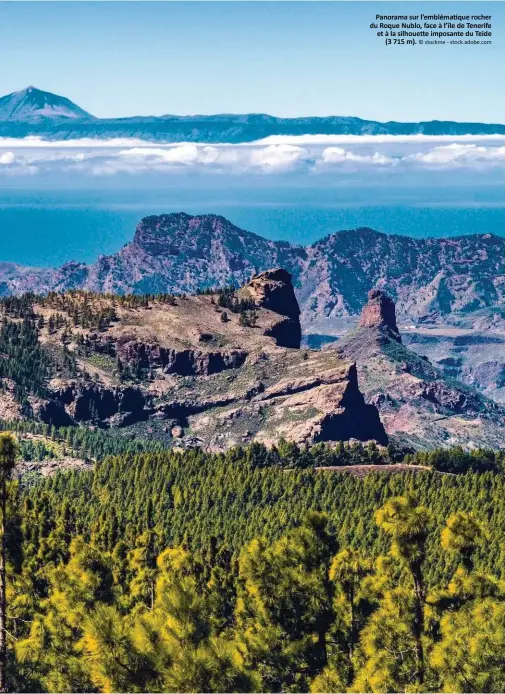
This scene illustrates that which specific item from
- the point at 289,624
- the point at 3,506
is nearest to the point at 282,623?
the point at 289,624

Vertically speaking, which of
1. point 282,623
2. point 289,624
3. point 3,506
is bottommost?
point 289,624

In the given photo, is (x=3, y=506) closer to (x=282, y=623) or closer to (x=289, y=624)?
(x=282, y=623)

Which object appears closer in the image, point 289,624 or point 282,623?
point 282,623

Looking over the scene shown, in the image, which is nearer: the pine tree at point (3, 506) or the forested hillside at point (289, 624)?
the forested hillside at point (289, 624)

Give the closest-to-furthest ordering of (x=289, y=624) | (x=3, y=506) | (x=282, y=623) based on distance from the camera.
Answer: (x=3, y=506), (x=282, y=623), (x=289, y=624)

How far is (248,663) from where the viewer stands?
90.6 m

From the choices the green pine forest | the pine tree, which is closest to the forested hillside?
the green pine forest

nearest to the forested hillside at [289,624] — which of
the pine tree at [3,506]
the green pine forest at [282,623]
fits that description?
the green pine forest at [282,623]

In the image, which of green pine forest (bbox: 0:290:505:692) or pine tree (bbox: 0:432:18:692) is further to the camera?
pine tree (bbox: 0:432:18:692)

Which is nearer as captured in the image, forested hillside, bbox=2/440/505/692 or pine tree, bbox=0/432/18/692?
forested hillside, bbox=2/440/505/692

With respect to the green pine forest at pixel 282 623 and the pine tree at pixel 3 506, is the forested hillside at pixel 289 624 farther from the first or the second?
the pine tree at pixel 3 506

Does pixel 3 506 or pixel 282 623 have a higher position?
pixel 3 506

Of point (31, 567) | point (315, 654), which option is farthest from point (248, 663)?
point (31, 567)

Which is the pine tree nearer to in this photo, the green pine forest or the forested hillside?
the green pine forest
